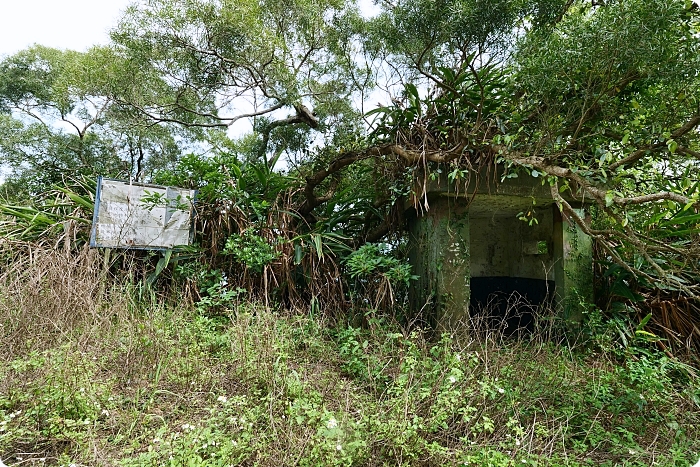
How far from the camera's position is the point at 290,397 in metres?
2.38

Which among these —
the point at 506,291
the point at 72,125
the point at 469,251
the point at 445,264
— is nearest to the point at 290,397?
the point at 445,264

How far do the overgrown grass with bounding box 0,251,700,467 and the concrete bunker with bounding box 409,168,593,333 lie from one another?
24.6 inches

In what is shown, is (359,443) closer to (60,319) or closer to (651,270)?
(60,319)

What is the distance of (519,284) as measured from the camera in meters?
4.73

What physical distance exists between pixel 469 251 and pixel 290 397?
2.57 meters

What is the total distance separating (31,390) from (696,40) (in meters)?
4.24

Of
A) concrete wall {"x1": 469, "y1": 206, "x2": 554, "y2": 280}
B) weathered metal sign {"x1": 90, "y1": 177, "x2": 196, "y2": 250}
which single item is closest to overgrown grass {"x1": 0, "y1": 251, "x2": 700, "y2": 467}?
weathered metal sign {"x1": 90, "y1": 177, "x2": 196, "y2": 250}

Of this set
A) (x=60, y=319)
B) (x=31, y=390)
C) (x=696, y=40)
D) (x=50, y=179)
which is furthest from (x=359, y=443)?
(x=50, y=179)

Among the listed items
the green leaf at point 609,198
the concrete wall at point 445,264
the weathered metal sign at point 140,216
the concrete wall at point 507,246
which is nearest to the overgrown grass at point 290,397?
the concrete wall at point 445,264

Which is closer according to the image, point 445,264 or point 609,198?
point 609,198

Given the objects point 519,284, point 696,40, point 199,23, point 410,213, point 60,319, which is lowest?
point 60,319

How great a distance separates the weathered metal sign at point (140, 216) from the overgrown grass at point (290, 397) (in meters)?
0.69

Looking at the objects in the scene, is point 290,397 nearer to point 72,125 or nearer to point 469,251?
point 469,251

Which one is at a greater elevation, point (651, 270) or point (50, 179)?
point (50, 179)
